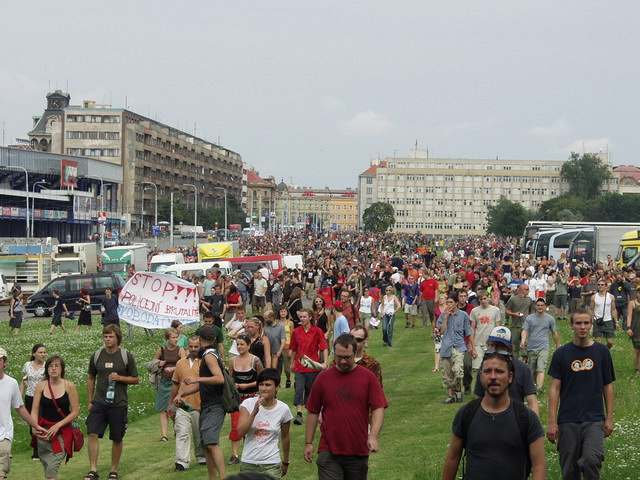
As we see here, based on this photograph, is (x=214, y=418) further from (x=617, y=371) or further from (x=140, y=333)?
(x=140, y=333)

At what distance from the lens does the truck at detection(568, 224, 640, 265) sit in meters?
55.4

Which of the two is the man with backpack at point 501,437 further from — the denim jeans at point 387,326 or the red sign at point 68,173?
the red sign at point 68,173

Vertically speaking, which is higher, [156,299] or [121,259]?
[156,299]

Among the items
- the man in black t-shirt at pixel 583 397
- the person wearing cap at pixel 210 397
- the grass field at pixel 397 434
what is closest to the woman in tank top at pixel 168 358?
the grass field at pixel 397 434

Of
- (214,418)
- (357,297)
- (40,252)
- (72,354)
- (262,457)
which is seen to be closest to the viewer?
(262,457)

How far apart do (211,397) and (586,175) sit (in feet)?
524

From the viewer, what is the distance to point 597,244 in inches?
2183

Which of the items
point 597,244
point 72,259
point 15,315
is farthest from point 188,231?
point 15,315

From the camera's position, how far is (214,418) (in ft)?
35.5

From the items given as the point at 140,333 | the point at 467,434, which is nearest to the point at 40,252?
the point at 140,333

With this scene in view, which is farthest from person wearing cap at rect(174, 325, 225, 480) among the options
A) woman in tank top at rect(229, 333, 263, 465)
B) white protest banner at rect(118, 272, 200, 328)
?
white protest banner at rect(118, 272, 200, 328)

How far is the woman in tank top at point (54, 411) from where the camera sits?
10609mm

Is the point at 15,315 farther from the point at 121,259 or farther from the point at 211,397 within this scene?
the point at 121,259

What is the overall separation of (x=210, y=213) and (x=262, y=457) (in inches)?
5611
